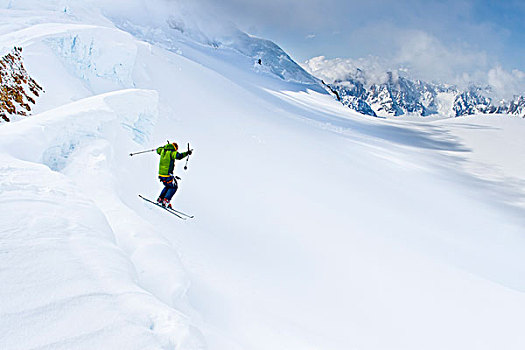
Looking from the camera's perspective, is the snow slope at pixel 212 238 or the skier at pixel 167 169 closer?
the snow slope at pixel 212 238

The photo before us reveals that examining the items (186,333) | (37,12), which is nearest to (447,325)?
(186,333)

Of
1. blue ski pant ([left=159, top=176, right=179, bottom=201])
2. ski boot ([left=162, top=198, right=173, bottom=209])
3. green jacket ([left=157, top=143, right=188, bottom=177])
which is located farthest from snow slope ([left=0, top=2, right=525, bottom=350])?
green jacket ([left=157, top=143, right=188, bottom=177])

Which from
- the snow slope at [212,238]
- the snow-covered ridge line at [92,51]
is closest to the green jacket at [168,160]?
the snow slope at [212,238]

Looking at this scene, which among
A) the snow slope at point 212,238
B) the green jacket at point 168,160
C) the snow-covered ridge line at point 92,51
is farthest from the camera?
the snow-covered ridge line at point 92,51

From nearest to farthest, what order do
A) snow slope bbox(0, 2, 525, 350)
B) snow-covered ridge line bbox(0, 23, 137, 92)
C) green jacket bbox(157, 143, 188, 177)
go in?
snow slope bbox(0, 2, 525, 350), green jacket bbox(157, 143, 188, 177), snow-covered ridge line bbox(0, 23, 137, 92)

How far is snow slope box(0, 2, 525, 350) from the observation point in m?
2.75

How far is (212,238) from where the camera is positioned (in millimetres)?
7598

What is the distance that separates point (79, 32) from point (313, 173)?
13.3m

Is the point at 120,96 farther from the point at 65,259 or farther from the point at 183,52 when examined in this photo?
the point at 183,52

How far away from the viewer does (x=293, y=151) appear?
63.5 feet

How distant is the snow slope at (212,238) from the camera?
2746 mm

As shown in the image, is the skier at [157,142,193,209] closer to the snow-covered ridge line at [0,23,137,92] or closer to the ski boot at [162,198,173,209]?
the ski boot at [162,198,173,209]

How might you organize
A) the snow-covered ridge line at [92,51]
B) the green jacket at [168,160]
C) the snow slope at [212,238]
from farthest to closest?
1. the snow-covered ridge line at [92,51]
2. the green jacket at [168,160]
3. the snow slope at [212,238]

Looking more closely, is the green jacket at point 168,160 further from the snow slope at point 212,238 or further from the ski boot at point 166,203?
the snow slope at point 212,238
